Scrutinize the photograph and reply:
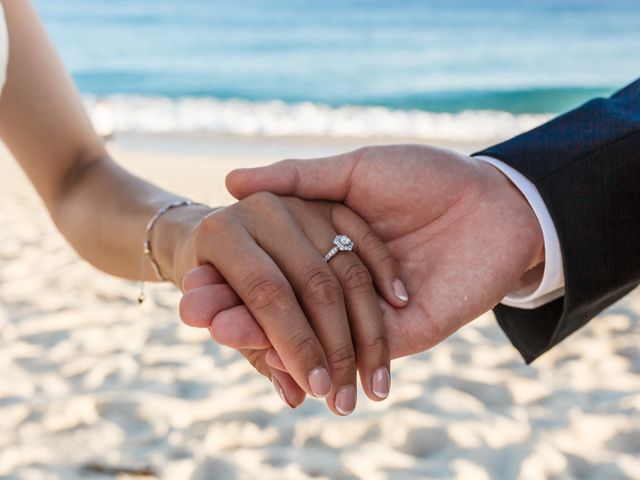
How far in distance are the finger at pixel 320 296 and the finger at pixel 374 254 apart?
0.08 metres

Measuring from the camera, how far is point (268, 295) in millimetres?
1593

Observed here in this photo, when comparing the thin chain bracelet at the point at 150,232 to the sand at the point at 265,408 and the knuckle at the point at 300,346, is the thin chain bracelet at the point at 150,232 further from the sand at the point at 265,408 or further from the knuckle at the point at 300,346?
the sand at the point at 265,408

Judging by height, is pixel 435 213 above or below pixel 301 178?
below

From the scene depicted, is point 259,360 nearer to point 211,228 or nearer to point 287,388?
point 287,388

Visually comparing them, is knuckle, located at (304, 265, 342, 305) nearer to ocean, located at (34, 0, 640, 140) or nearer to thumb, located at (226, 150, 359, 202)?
thumb, located at (226, 150, 359, 202)

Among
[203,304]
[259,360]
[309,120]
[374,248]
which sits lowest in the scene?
[309,120]

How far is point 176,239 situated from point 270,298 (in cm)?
49

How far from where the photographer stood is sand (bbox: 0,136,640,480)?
2674mm

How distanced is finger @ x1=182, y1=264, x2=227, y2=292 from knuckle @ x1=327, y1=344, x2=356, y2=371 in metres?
0.29

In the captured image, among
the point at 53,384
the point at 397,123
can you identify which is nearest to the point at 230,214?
the point at 53,384

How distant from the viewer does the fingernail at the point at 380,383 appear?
5.27 ft

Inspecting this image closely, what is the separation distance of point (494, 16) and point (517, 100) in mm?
14504

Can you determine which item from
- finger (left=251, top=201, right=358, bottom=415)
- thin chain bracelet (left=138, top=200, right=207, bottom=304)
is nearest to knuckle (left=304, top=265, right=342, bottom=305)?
finger (left=251, top=201, right=358, bottom=415)

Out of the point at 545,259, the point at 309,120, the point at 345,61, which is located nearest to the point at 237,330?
the point at 545,259
